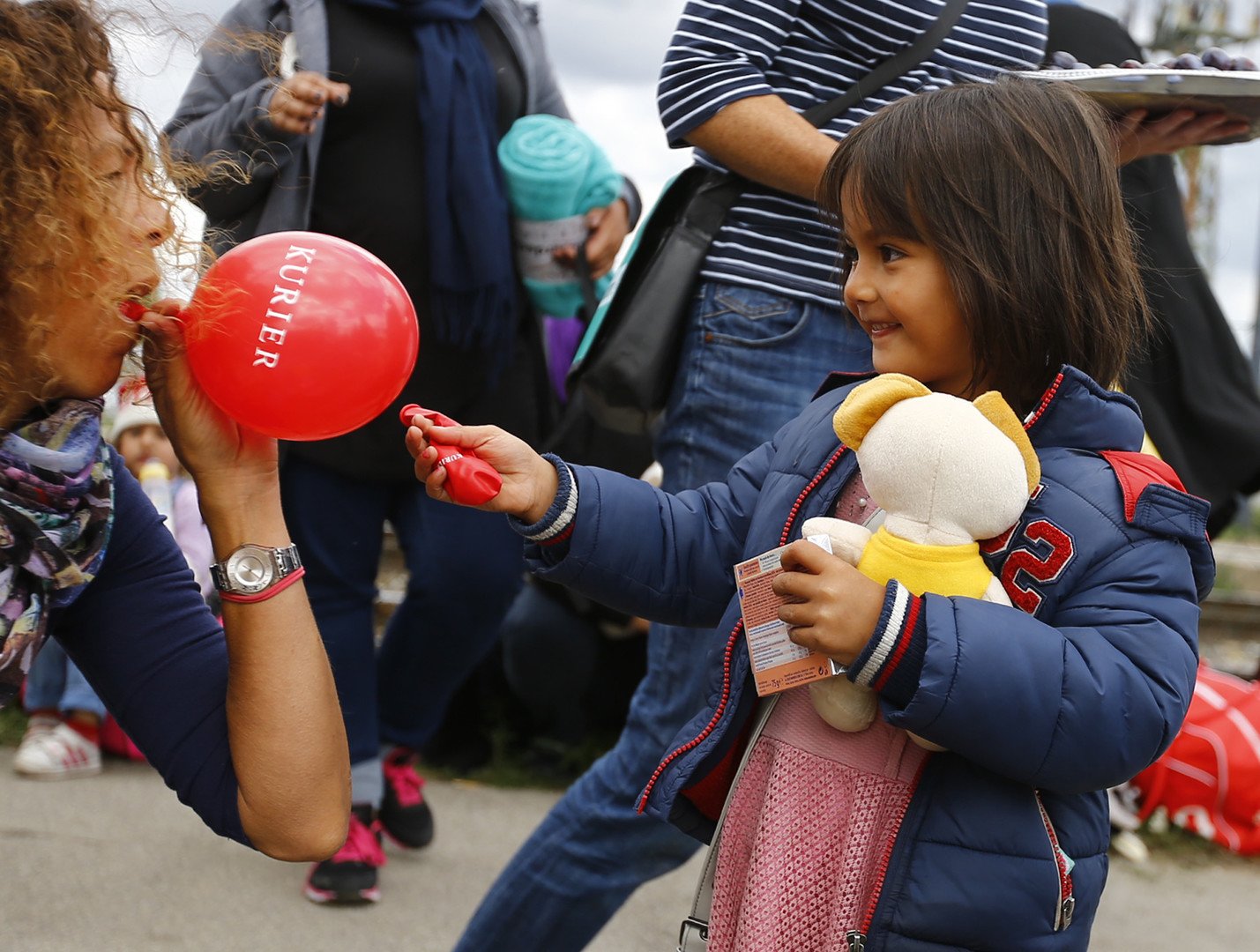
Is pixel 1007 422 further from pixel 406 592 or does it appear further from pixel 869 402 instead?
pixel 406 592

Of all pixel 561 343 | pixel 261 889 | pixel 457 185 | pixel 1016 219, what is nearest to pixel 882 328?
pixel 1016 219

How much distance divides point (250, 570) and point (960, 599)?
2.81 ft

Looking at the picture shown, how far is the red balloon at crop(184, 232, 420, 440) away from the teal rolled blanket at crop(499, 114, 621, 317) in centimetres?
166

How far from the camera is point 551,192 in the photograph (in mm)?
3318

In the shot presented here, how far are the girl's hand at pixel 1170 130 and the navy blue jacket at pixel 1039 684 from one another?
75 cm

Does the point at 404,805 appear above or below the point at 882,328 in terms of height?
below

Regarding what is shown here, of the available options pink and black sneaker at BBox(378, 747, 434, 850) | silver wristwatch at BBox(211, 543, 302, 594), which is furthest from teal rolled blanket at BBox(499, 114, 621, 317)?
silver wristwatch at BBox(211, 543, 302, 594)

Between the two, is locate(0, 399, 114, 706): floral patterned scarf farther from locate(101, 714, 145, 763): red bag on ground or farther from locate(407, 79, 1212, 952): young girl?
locate(101, 714, 145, 763): red bag on ground

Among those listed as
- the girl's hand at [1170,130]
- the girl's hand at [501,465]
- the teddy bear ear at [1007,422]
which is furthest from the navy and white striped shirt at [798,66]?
the teddy bear ear at [1007,422]

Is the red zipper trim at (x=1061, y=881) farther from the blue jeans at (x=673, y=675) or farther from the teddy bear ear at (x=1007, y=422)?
the blue jeans at (x=673, y=675)

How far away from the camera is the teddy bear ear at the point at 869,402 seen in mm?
1558

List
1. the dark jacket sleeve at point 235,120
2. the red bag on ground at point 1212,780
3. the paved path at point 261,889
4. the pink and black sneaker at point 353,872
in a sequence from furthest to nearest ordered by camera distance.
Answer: the red bag on ground at point 1212,780 → the pink and black sneaker at point 353,872 → the paved path at point 261,889 → the dark jacket sleeve at point 235,120

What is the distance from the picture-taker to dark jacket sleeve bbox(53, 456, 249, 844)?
1786mm

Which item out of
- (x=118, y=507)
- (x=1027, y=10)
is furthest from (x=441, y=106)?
(x=118, y=507)
